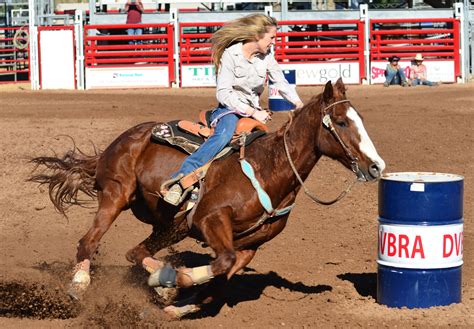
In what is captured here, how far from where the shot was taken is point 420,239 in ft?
23.3

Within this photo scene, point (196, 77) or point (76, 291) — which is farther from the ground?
point (196, 77)

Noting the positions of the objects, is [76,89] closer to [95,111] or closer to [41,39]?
[41,39]

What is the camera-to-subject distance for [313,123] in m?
6.98

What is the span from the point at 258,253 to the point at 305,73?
15443mm

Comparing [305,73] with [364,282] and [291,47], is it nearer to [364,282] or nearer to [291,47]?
[291,47]

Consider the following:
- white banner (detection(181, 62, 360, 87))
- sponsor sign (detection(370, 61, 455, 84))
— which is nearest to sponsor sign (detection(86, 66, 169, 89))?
white banner (detection(181, 62, 360, 87))

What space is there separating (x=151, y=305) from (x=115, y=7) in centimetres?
2323

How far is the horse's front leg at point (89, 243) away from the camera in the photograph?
7367mm

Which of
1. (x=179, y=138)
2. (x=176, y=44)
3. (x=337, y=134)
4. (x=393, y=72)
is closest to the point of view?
(x=337, y=134)

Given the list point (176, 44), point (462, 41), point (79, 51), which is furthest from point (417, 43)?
point (79, 51)

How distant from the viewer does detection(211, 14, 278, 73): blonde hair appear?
732cm

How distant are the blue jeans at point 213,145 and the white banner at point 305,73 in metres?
17.2

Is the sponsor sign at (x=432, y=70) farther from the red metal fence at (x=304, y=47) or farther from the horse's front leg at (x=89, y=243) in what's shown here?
the horse's front leg at (x=89, y=243)

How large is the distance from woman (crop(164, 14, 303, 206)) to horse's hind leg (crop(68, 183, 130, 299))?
0.71 m
